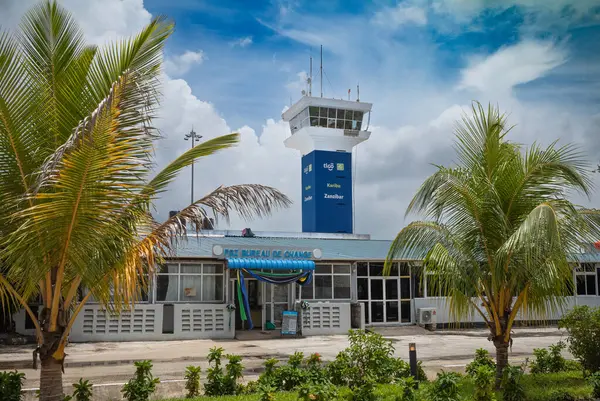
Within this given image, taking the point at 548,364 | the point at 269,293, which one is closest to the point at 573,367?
the point at 548,364

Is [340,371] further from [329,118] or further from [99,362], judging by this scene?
[329,118]

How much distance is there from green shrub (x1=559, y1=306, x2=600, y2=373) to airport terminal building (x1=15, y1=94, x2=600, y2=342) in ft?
22.9

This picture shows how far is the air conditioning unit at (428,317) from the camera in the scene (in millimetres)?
24250

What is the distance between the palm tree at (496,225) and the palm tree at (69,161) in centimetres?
417

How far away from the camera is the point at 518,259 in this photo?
9.80 metres

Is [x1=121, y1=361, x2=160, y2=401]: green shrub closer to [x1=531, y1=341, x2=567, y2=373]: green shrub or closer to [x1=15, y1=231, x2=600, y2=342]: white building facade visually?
[x1=531, y1=341, x2=567, y2=373]: green shrub

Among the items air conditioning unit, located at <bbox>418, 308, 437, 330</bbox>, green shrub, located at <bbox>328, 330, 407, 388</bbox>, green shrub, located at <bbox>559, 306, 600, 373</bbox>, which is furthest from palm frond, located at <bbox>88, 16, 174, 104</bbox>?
air conditioning unit, located at <bbox>418, 308, 437, 330</bbox>

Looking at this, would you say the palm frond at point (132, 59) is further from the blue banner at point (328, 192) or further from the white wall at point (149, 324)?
the blue banner at point (328, 192)

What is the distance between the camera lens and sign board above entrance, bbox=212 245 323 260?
2103 centimetres

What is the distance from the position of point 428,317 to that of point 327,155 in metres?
26.0

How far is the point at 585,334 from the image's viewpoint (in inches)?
428

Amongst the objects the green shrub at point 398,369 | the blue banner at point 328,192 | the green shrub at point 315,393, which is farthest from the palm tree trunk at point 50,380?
the blue banner at point 328,192

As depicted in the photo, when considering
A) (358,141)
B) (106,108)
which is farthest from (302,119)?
(106,108)

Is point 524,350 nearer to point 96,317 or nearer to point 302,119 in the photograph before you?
point 96,317
